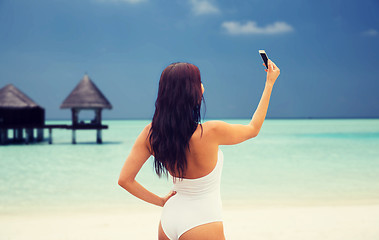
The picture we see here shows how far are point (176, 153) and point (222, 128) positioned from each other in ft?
0.57

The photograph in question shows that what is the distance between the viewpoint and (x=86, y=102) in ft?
69.3

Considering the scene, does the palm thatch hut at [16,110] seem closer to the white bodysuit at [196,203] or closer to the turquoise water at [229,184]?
the turquoise water at [229,184]

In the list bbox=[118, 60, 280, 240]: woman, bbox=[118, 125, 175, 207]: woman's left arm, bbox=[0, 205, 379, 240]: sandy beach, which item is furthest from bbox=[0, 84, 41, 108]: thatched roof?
bbox=[118, 60, 280, 240]: woman

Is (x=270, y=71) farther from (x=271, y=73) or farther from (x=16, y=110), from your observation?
(x=16, y=110)

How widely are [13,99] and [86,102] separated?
480 centimetres

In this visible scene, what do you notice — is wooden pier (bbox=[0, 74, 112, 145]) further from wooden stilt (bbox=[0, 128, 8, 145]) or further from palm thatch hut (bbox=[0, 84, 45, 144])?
wooden stilt (bbox=[0, 128, 8, 145])

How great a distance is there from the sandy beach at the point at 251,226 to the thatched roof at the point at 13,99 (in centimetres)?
1822

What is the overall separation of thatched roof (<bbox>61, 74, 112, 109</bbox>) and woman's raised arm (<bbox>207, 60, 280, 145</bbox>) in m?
20.5

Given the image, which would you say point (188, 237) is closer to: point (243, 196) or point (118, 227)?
point (118, 227)

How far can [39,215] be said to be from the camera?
647 centimetres

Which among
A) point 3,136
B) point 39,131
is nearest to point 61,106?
point 3,136

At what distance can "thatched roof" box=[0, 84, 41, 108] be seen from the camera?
22000 millimetres

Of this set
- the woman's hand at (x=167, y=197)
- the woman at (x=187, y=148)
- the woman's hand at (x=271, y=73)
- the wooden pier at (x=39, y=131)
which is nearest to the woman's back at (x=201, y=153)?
the woman at (x=187, y=148)

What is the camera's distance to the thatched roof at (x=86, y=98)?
69.3 feet
